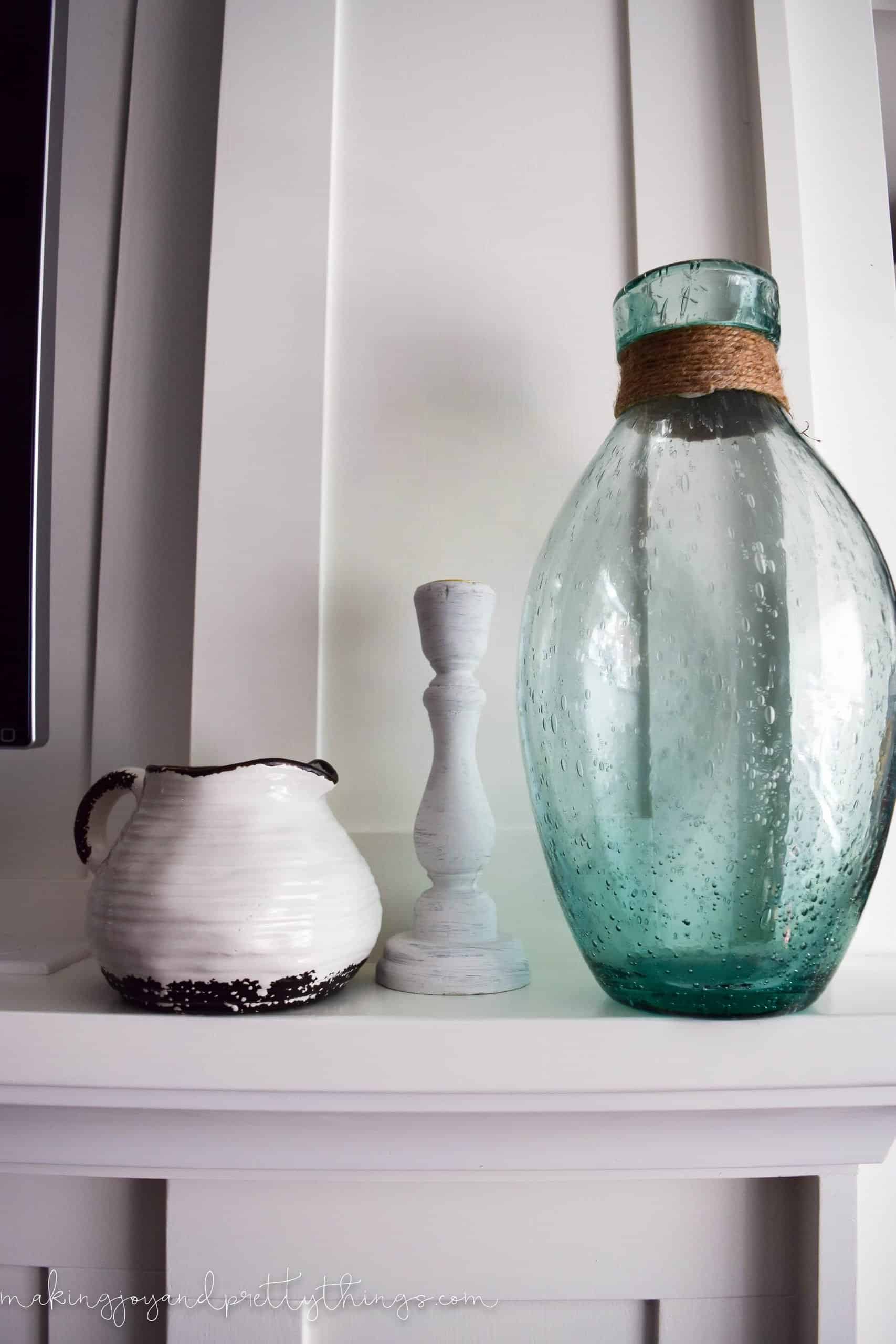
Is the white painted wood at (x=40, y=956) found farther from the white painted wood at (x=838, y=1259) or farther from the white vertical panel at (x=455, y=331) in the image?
the white painted wood at (x=838, y=1259)

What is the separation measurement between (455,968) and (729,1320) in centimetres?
32

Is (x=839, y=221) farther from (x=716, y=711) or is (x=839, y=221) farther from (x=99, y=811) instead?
(x=99, y=811)

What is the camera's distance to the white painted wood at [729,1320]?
1.79 ft

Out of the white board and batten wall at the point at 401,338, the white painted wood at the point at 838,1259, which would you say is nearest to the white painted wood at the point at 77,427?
the white board and batten wall at the point at 401,338

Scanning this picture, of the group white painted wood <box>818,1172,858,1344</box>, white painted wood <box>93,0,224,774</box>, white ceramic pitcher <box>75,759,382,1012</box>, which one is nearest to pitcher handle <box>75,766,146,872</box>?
white ceramic pitcher <box>75,759,382,1012</box>

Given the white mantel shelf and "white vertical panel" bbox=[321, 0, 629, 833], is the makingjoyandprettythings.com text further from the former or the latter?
"white vertical panel" bbox=[321, 0, 629, 833]

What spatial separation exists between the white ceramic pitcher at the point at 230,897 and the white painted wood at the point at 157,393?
197 mm

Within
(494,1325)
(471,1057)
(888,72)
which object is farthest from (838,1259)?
(888,72)

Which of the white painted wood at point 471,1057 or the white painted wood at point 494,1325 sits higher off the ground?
the white painted wood at point 471,1057

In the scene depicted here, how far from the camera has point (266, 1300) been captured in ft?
1.75

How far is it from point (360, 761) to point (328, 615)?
113 millimetres

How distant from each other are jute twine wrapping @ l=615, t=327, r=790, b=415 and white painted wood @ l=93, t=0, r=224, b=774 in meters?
0.38

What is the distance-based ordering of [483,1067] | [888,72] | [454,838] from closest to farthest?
[483,1067] < [454,838] < [888,72]

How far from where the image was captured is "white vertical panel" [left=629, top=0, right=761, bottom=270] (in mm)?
681
